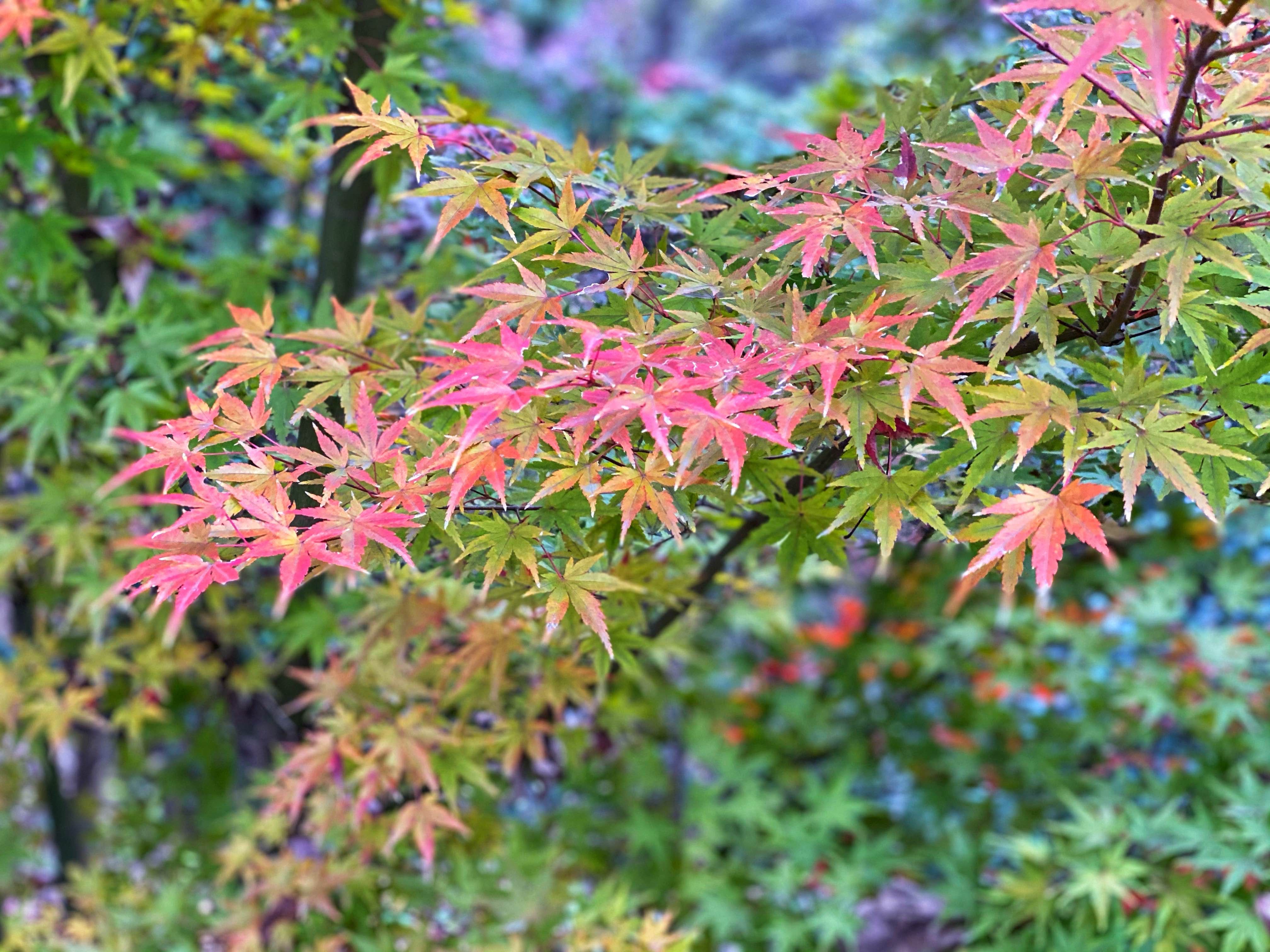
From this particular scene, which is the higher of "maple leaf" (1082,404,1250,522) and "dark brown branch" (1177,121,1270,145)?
"dark brown branch" (1177,121,1270,145)

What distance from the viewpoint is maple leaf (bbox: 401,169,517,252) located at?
1272mm

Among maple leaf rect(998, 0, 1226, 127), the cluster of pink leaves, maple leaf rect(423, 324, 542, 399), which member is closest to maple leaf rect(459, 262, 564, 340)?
the cluster of pink leaves

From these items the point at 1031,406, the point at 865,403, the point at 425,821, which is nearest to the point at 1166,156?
the point at 1031,406

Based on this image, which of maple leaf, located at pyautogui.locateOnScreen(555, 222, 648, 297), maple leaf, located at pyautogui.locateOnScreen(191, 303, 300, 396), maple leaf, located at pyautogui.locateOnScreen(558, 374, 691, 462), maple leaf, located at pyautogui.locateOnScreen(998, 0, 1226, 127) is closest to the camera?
maple leaf, located at pyautogui.locateOnScreen(998, 0, 1226, 127)

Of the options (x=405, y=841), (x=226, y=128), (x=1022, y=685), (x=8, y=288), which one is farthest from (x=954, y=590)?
(x=8, y=288)

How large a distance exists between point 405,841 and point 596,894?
43 centimetres

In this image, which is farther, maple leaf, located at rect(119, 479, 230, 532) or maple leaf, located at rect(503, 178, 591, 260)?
maple leaf, located at rect(503, 178, 591, 260)

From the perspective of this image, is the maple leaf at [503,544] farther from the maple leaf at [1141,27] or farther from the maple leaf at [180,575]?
the maple leaf at [1141,27]

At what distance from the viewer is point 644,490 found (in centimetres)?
117

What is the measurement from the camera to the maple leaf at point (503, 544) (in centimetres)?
120

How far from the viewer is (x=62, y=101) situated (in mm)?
2020

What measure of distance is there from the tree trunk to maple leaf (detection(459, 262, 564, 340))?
3.05 ft

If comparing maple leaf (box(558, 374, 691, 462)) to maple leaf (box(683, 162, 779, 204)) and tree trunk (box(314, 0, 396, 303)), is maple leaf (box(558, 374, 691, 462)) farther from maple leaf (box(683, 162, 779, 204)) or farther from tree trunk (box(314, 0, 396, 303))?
tree trunk (box(314, 0, 396, 303))

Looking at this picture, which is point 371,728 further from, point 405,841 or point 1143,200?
point 1143,200
